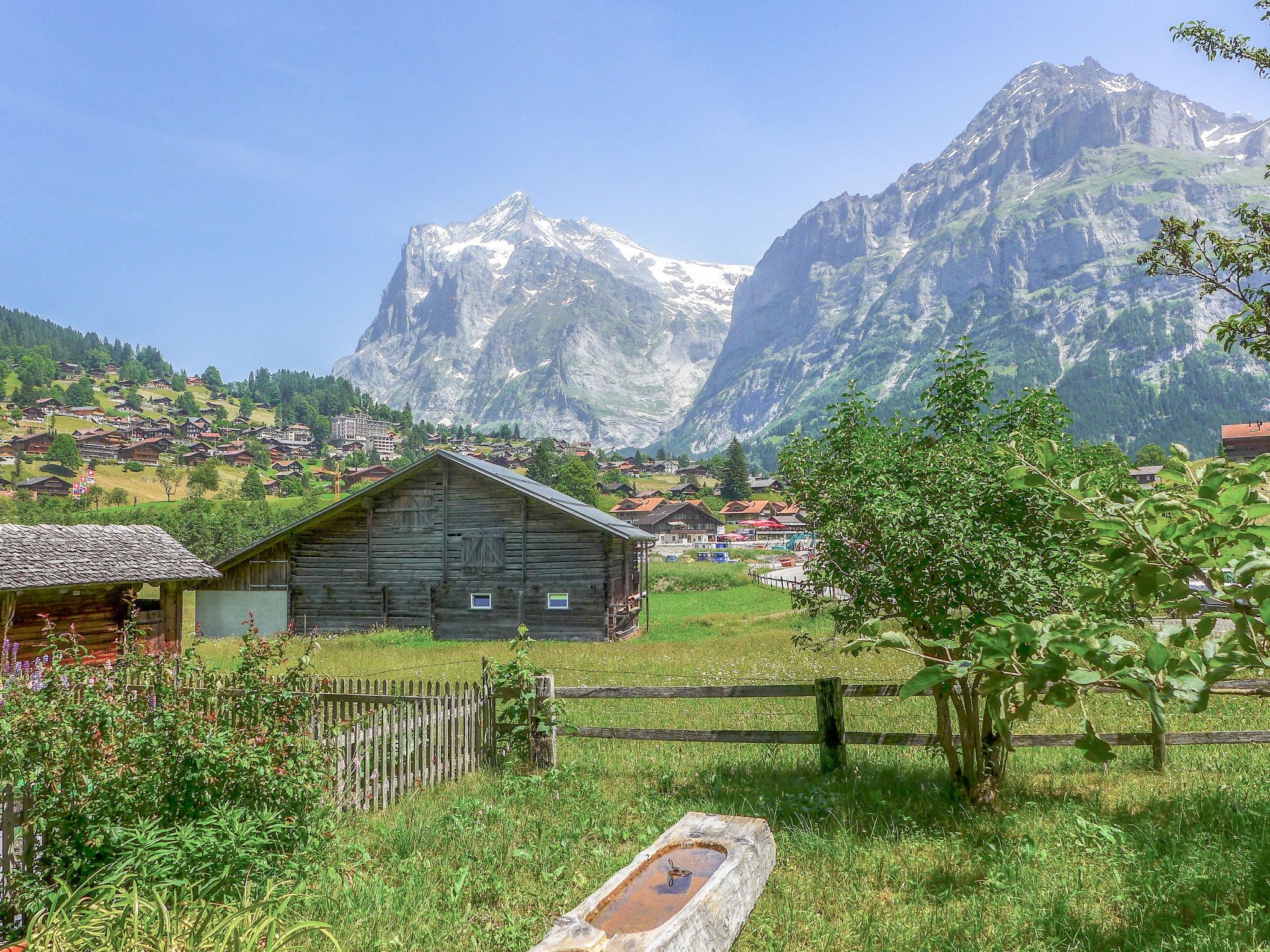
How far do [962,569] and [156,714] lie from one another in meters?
7.57

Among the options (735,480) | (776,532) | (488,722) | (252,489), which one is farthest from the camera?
(735,480)

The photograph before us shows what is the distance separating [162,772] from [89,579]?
1737 centimetres

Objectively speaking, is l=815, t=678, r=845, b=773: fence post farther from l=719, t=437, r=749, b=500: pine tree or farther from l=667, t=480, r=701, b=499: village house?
l=719, t=437, r=749, b=500: pine tree

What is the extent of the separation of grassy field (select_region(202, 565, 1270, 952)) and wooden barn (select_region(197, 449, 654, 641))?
61.6 ft

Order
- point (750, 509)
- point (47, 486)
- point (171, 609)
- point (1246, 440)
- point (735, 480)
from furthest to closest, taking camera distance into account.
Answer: point (735, 480), point (750, 509), point (47, 486), point (1246, 440), point (171, 609)

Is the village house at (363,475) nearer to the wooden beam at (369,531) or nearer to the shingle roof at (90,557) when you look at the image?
the wooden beam at (369,531)

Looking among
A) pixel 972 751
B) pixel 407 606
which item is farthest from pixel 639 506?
pixel 972 751

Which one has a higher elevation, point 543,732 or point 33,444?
point 33,444

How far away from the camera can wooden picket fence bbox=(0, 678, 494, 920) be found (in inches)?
325

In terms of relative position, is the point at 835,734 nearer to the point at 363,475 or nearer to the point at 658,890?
the point at 658,890

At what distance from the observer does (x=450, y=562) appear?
102 feet

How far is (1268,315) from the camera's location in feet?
22.2

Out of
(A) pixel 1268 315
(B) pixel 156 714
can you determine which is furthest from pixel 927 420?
(B) pixel 156 714

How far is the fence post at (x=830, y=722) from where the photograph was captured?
28.8 ft
